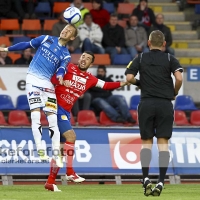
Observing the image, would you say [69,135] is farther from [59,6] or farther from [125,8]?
[125,8]

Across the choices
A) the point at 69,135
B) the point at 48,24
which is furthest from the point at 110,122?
the point at 69,135

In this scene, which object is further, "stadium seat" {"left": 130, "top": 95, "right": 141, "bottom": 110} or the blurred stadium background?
"stadium seat" {"left": 130, "top": 95, "right": 141, "bottom": 110}

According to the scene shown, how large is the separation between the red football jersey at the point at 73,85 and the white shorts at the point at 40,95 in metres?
0.22

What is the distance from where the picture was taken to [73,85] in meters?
13.2

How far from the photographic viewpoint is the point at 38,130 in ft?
42.1

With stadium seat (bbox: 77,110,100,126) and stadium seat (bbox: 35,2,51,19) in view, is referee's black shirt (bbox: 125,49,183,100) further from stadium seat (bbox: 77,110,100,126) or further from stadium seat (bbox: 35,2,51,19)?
stadium seat (bbox: 35,2,51,19)

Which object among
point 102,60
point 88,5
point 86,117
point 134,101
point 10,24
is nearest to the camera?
point 86,117

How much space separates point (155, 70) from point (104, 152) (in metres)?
4.21

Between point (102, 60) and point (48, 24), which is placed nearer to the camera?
point (102, 60)

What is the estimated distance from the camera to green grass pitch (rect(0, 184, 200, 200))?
11258mm

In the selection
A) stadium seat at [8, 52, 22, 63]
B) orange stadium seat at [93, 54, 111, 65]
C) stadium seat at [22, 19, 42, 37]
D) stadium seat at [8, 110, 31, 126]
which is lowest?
stadium seat at [8, 110, 31, 126]

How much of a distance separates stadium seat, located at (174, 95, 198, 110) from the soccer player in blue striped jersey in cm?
753

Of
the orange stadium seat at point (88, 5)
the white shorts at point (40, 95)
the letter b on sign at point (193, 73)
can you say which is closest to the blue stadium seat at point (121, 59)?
the letter b on sign at point (193, 73)

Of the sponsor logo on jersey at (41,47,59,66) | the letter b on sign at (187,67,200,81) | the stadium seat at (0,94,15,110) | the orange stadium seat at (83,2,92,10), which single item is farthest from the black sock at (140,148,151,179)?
the orange stadium seat at (83,2,92,10)
